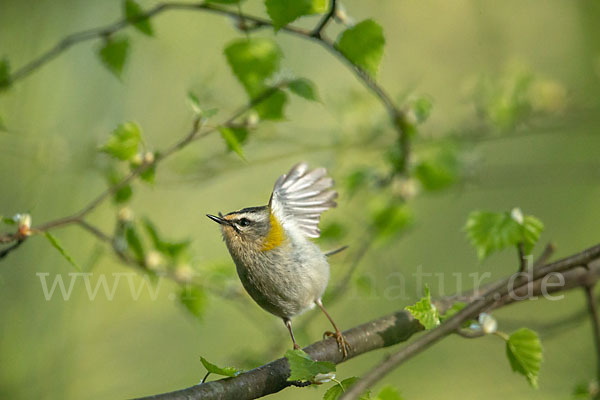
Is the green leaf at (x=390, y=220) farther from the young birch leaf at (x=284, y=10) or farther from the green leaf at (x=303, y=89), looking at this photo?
the young birch leaf at (x=284, y=10)

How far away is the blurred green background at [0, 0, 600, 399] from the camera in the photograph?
3.17 m

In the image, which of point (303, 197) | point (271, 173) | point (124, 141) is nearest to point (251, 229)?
point (303, 197)

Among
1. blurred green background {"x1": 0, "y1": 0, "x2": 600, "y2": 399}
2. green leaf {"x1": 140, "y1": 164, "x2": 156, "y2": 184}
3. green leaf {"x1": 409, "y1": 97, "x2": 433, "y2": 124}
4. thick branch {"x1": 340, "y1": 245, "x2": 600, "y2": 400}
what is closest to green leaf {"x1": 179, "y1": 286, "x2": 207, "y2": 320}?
blurred green background {"x1": 0, "y1": 0, "x2": 600, "y2": 399}

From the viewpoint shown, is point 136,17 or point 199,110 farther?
point 136,17

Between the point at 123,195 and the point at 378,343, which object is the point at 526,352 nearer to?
the point at 378,343

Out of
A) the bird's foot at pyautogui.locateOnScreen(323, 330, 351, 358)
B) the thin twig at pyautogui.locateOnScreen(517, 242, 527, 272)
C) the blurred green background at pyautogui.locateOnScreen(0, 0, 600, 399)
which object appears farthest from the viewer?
the blurred green background at pyautogui.locateOnScreen(0, 0, 600, 399)

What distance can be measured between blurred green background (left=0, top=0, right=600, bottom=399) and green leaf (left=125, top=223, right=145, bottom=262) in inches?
15.3

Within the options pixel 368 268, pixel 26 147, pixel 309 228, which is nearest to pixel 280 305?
pixel 309 228

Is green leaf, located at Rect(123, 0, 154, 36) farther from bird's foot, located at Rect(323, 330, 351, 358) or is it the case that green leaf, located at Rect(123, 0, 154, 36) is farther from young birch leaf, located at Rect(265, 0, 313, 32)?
bird's foot, located at Rect(323, 330, 351, 358)

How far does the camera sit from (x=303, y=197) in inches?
86.6

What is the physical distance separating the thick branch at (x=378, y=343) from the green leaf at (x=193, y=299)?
2.32 ft

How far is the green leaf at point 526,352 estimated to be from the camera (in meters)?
1.46

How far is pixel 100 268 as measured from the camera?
16.1 feet

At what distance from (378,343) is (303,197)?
2.24 feet
